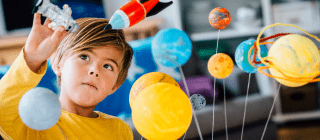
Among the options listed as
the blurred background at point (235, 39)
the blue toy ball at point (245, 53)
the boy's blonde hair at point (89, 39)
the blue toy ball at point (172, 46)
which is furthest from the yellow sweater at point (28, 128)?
the blurred background at point (235, 39)

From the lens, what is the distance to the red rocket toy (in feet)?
1.92

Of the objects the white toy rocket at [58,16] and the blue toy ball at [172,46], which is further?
the blue toy ball at [172,46]

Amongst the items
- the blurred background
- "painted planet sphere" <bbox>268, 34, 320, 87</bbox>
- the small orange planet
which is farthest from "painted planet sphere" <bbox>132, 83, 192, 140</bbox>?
the blurred background

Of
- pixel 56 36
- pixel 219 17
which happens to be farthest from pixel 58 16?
pixel 219 17

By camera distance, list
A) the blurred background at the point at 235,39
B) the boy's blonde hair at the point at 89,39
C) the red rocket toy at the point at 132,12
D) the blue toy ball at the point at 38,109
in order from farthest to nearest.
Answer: the blurred background at the point at 235,39, the boy's blonde hair at the point at 89,39, the red rocket toy at the point at 132,12, the blue toy ball at the point at 38,109

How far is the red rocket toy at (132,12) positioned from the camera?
23.1 inches

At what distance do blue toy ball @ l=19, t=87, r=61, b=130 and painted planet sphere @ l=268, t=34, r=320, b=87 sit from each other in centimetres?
45

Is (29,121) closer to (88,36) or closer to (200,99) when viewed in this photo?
(88,36)

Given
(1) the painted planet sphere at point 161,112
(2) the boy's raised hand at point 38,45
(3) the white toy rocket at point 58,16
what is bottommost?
(1) the painted planet sphere at point 161,112

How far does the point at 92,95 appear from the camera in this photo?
0.67m

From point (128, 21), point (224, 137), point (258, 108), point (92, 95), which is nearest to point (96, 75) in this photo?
point (92, 95)

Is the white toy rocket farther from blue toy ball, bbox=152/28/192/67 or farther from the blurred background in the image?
the blurred background

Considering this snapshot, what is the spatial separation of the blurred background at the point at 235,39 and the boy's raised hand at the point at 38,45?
1.16 m

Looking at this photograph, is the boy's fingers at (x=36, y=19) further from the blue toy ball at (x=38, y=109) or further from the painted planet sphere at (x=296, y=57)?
the painted planet sphere at (x=296, y=57)
